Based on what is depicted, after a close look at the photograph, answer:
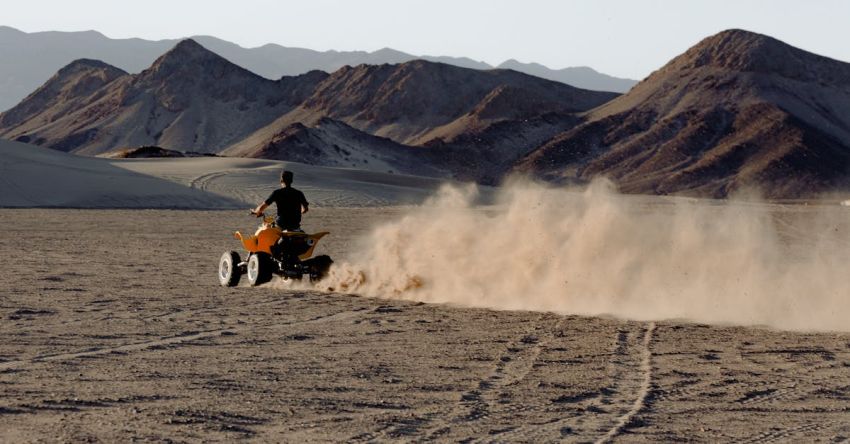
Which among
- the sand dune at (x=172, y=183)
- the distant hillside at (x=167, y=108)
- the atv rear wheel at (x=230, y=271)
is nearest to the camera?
the atv rear wheel at (x=230, y=271)

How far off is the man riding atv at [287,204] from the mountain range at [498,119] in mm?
78332

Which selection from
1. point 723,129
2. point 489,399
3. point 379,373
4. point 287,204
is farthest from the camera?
point 723,129

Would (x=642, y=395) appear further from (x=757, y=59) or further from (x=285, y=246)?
(x=757, y=59)

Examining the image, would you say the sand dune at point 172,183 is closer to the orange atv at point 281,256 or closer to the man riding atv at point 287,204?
the orange atv at point 281,256

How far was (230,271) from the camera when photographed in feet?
59.5

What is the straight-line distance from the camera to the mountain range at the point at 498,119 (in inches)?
3949

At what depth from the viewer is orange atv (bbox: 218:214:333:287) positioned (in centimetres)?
1708

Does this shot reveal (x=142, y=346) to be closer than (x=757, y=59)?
Yes

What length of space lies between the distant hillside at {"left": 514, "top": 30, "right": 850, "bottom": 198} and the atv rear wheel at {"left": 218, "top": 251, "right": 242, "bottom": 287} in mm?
77924

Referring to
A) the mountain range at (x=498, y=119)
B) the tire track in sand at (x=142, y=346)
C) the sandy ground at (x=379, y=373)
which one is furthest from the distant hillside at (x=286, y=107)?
the tire track in sand at (x=142, y=346)

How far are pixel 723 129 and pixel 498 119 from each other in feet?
82.4

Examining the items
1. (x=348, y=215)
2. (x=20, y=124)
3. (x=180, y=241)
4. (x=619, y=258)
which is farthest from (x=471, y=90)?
(x=619, y=258)

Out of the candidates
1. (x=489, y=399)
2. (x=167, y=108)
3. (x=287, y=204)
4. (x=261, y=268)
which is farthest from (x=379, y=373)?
(x=167, y=108)

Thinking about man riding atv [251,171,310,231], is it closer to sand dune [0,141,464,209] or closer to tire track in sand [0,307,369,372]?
tire track in sand [0,307,369,372]
